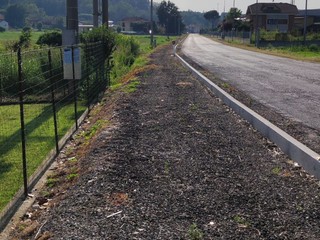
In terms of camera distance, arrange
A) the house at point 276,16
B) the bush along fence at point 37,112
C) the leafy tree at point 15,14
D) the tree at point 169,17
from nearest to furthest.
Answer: the bush along fence at point 37,112 → the house at point 276,16 → the tree at point 169,17 → the leafy tree at point 15,14

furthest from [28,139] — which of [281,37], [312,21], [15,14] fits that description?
[15,14]

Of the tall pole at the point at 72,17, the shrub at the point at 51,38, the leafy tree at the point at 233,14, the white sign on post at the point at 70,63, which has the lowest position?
Result: the shrub at the point at 51,38

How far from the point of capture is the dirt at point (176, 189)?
473cm

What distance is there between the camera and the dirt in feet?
15.5

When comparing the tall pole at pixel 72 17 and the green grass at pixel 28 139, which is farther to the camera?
the tall pole at pixel 72 17

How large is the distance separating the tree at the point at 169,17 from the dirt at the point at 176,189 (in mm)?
169613

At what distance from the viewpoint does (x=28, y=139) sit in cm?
1048

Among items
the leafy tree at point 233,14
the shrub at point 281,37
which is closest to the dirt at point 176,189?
the shrub at point 281,37

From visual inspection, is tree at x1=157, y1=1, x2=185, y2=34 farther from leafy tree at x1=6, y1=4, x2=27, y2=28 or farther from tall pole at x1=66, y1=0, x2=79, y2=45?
tall pole at x1=66, y1=0, x2=79, y2=45

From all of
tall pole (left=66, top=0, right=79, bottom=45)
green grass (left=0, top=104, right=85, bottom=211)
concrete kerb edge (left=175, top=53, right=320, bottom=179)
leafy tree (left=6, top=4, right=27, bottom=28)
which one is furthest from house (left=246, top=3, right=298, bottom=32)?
leafy tree (left=6, top=4, right=27, bottom=28)

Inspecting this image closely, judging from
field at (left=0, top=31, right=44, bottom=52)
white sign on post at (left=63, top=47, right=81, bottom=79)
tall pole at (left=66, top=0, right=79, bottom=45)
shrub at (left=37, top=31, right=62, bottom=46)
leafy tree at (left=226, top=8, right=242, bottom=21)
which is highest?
leafy tree at (left=226, top=8, right=242, bottom=21)

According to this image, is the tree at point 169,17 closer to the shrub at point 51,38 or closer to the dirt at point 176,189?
the shrub at point 51,38

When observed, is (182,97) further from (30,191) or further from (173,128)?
(30,191)

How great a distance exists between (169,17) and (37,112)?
169m
